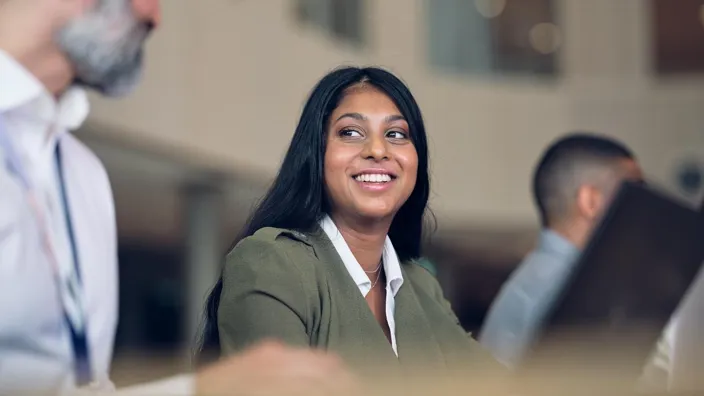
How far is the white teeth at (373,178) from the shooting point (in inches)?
49.1

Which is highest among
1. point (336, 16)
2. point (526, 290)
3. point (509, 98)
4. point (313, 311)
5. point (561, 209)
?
point (336, 16)

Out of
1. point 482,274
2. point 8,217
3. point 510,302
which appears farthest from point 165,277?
point 8,217

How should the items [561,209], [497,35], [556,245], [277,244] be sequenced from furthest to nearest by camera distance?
1. [497,35]
2. [561,209]
3. [556,245]
4. [277,244]

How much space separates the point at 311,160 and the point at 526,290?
36.2 inches

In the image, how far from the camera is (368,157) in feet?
4.11

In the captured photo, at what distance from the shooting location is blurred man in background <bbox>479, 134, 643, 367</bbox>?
202cm

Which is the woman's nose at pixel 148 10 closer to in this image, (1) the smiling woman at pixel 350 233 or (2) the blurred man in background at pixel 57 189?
(2) the blurred man in background at pixel 57 189

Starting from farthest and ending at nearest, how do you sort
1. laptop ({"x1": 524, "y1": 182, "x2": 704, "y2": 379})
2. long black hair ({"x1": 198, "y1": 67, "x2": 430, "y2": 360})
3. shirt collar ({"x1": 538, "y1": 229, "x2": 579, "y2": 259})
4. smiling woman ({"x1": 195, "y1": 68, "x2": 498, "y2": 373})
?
shirt collar ({"x1": 538, "y1": 229, "x2": 579, "y2": 259}) → long black hair ({"x1": 198, "y1": 67, "x2": 430, "y2": 360}) → smiling woman ({"x1": 195, "y1": 68, "x2": 498, "y2": 373}) → laptop ({"x1": 524, "y1": 182, "x2": 704, "y2": 379})

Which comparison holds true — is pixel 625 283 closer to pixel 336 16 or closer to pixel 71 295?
pixel 71 295

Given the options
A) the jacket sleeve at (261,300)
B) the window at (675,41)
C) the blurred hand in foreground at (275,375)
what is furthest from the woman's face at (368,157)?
the window at (675,41)

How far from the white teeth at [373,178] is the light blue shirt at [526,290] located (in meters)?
0.65

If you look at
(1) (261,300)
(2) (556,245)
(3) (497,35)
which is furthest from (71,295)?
(3) (497,35)

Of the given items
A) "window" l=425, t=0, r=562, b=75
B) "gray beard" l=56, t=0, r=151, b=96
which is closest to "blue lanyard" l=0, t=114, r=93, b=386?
"gray beard" l=56, t=0, r=151, b=96

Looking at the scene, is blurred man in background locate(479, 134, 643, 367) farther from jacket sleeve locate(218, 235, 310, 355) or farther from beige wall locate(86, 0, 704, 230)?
beige wall locate(86, 0, 704, 230)
